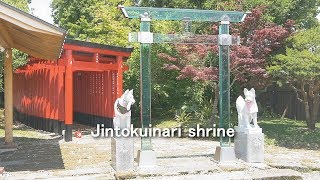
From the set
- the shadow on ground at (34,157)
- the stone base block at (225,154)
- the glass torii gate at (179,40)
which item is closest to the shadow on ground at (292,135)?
the stone base block at (225,154)

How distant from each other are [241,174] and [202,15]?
141 inches

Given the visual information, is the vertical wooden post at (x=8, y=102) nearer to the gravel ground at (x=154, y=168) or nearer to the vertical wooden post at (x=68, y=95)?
the gravel ground at (x=154, y=168)

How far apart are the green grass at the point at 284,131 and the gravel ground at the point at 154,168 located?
1.41 meters

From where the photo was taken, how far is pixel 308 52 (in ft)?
37.8

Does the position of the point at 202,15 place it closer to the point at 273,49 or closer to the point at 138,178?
the point at 138,178

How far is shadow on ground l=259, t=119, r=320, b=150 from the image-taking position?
12.4m

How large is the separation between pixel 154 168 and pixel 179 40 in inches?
114

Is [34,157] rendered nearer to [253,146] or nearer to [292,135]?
[253,146]

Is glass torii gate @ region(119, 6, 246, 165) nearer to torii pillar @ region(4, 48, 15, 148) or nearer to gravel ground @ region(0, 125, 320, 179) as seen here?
gravel ground @ region(0, 125, 320, 179)

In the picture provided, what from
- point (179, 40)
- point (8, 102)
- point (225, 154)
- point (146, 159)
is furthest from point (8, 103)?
point (225, 154)

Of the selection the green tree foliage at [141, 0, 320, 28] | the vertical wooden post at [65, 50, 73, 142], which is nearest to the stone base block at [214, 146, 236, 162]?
the vertical wooden post at [65, 50, 73, 142]

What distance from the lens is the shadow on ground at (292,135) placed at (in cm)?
1241

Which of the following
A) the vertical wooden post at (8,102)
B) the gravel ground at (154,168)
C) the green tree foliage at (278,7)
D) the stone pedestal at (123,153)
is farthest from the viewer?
the green tree foliage at (278,7)

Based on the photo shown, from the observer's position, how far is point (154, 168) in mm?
7402
